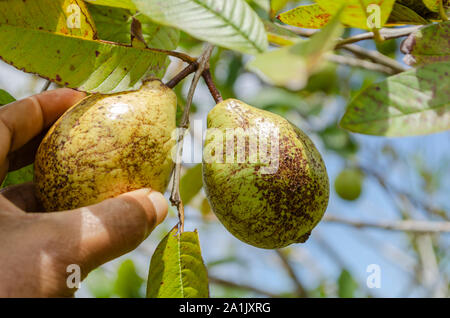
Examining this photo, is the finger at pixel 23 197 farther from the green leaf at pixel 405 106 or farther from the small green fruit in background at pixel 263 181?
the green leaf at pixel 405 106

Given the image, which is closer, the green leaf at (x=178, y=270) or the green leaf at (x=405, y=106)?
the green leaf at (x=405, y=106)

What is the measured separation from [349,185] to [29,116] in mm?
2013

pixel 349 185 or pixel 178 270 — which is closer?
pixel 178 270

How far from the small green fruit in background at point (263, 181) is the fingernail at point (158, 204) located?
12 cm

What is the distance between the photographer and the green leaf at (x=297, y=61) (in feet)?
1.95

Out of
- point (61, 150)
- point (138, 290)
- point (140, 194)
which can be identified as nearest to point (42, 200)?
point (61, 150)

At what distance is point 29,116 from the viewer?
1.16 meters

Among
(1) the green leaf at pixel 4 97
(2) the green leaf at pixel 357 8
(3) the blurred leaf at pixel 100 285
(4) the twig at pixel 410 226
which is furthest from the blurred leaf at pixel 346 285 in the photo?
(1) the green leaf at pixel 4 97

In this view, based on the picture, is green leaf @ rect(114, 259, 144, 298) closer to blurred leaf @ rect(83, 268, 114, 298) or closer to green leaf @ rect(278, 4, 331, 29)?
blurred leaf @ rect(83, 268, 114, 298)

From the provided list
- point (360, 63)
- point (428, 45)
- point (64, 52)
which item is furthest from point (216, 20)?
point (360, 63)

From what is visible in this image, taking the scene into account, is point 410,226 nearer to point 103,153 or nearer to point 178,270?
point 178,270

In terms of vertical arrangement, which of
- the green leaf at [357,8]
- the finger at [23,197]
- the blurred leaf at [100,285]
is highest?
the green leaf at [357,8]

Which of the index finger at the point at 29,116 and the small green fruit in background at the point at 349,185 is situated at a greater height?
the index finger at the point at 29,116

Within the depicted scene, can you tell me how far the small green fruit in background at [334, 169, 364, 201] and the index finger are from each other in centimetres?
187
